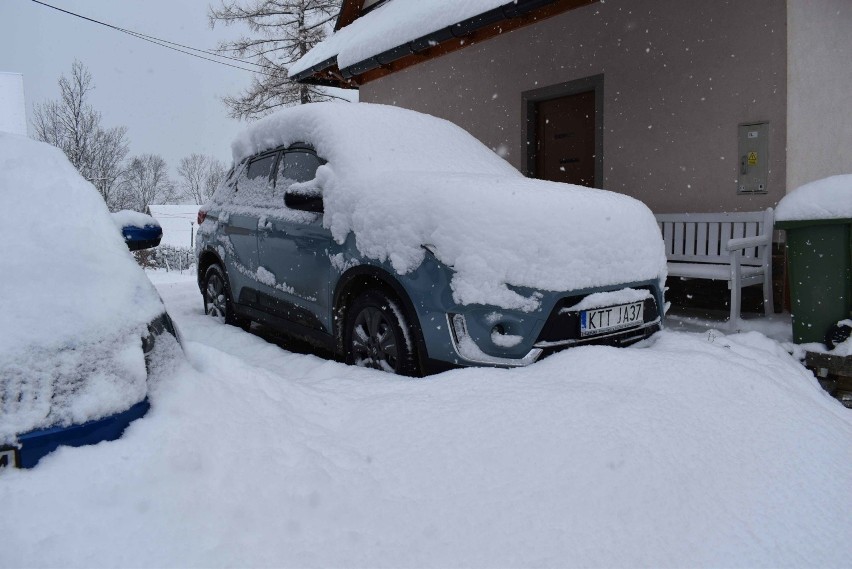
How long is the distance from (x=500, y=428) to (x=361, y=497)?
24.0 inches

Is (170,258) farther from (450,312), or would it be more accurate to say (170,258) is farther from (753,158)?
(450,312)

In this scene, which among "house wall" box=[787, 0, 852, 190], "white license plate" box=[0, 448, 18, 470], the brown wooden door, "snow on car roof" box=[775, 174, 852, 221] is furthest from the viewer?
the brown wooden door

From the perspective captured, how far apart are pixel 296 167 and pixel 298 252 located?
0.66 meters

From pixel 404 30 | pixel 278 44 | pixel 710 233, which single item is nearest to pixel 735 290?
pixel 710 233

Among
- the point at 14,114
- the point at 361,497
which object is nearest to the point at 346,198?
the point at 361,497

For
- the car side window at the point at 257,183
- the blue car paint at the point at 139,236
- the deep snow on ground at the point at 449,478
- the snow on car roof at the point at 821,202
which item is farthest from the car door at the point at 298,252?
the snow on car roof at the point at 821,202

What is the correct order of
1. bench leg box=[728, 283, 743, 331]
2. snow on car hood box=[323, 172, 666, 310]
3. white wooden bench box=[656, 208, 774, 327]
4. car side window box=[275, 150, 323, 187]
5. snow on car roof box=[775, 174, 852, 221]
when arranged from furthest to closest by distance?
white wooden bench box=[656, 208, 774, 327] → bench leg box=[728, 283, 743, 331] → car side window box=[275, 150, 323, 187] → snow on car roof box=[775, 174, 852, 221] → snow on car hood box=[323, 172, 666, 310]

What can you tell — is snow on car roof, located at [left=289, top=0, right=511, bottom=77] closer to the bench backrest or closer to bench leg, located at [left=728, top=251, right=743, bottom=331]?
the bench backrest

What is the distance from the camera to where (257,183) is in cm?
469

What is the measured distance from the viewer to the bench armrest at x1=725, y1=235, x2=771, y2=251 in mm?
4984

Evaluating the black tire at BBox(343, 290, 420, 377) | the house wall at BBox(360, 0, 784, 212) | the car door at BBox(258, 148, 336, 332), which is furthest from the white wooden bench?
the car door at BBox(258, 148, 336, 332)

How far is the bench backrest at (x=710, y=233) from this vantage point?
5.68 metres

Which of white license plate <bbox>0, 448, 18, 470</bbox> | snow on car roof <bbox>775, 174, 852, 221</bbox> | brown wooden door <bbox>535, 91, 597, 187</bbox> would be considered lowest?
white license plate <bbox>0, 448, 18, 470</bbox>

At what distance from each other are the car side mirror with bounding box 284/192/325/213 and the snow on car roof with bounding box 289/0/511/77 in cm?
395
